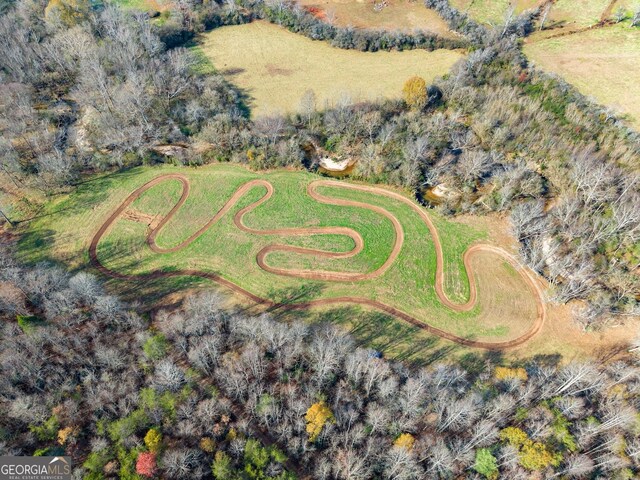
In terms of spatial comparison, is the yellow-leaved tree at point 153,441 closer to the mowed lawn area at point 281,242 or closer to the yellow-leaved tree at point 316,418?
the yellow-leaved tree at point 316,418

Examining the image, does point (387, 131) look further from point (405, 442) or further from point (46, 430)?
point (46, 430)

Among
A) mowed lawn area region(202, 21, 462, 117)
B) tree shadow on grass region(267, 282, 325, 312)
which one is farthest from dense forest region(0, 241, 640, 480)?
mowed lawn area region(202, 21, 462, 117)

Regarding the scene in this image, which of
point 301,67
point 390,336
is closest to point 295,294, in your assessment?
point 390,336

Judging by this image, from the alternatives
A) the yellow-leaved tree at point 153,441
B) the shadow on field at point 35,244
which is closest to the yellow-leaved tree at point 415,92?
the shadow on field at point 35,244

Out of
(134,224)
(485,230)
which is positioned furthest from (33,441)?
(485,230)

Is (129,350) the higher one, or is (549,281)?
(549,281)

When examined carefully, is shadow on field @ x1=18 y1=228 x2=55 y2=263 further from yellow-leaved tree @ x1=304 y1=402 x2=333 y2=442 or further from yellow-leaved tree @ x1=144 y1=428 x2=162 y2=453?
yellow-leaved tree @ x1=304 y1=402 x2=333 y2=442

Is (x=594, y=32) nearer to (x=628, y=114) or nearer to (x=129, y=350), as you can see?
(x=628, y=114)
